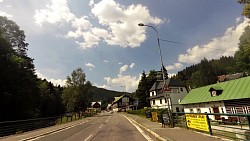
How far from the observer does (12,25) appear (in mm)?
41688

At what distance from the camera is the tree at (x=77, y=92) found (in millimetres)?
64625

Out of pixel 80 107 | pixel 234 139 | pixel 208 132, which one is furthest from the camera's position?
pixel 80 107

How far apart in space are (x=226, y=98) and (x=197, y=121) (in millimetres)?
21684

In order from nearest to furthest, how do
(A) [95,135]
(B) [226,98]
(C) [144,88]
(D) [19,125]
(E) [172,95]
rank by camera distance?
(A) [95,135]
(D) [19,125]
(B) [226,98]
(E) [172,95]
(C) [144,88]

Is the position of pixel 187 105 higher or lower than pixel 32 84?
lower

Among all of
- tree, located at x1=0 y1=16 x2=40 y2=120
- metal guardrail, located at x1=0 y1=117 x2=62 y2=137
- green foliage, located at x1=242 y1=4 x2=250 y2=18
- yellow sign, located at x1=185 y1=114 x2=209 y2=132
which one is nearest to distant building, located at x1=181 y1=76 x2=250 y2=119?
green foliage, located at x1=242 y1=4 x2=250 y2=18

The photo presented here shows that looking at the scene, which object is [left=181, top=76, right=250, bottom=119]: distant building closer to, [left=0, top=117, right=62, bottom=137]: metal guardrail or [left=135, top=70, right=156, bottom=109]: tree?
[left=0, top=117, right=62, bottom=137]: metal guardrail

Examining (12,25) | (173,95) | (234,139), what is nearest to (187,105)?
(173,95)

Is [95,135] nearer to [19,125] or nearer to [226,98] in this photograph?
[19,125]

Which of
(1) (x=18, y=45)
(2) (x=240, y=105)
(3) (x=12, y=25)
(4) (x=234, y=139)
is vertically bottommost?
(4) (x=234, y=139)

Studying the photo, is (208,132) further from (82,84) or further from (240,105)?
(82,84)

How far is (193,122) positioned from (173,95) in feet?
156

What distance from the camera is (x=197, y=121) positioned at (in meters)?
12.7

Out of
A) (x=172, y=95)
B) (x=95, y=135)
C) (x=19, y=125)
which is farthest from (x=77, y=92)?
(x=95, y=135)
